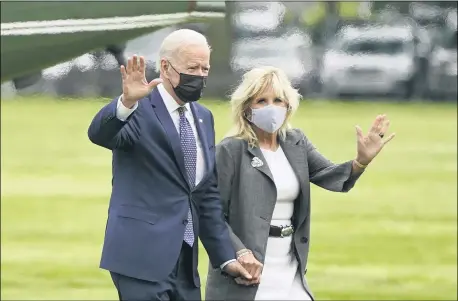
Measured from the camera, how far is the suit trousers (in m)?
6.24

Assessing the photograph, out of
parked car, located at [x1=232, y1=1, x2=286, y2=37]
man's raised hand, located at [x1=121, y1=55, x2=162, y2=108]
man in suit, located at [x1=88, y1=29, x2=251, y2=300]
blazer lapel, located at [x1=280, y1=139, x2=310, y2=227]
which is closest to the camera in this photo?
man's raised hand, located at [x1=121, y1=55, x2=162, y2=108]

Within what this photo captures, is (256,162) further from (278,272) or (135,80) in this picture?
(135,80)

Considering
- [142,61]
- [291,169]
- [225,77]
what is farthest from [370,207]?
[225,77]

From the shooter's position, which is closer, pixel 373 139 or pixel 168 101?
pixel 168 101

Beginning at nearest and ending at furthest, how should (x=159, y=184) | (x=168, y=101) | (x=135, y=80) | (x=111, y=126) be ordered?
(x=135, y=80) < (x=111, y=126) < (x=159, y=184) < (x=168, y=101)

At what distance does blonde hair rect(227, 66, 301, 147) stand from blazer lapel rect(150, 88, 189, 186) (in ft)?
2.11

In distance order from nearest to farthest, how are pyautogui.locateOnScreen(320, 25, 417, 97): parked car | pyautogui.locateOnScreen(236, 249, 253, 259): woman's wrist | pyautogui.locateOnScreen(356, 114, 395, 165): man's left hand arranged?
pyautogui.locateOnScreen(236, 249, 253, 259): woman's wrist → pyautogui.locateOnScreen(356, 114, 395, 165): man's left hand → pyautogui.locateOnScreen(320, 25, 417, 97): parked car

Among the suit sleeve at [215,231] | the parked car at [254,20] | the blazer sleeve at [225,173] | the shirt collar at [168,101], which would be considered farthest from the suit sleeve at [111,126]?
the parked car at [254,20]

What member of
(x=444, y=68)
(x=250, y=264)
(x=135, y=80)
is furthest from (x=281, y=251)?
(x=444, y=68)

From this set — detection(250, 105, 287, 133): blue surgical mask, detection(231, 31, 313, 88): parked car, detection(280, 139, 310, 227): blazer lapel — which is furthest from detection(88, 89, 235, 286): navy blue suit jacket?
detection(231, 31, 313, 88): parked car

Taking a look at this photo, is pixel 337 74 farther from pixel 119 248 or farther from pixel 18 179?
pixel 119 248

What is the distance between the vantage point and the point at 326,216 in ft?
55.0

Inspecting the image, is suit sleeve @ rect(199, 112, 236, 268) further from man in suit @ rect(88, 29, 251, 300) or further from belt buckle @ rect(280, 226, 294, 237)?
belt buckle @ rect(280, 226, 294, 237)

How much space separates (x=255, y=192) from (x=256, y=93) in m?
0.51
